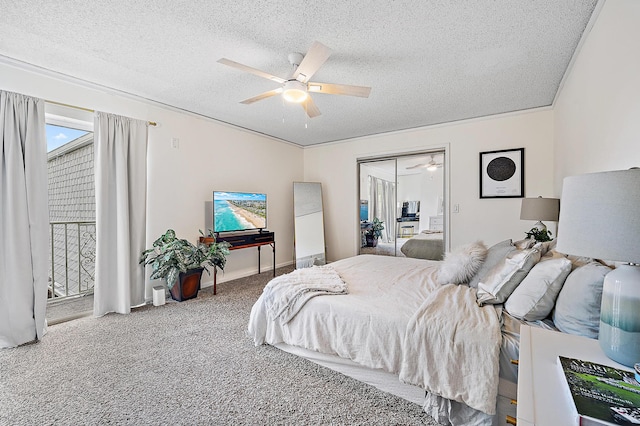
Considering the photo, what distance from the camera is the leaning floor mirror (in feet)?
17.4

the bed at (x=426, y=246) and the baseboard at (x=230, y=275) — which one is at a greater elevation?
the bed at (x=426, y=246)

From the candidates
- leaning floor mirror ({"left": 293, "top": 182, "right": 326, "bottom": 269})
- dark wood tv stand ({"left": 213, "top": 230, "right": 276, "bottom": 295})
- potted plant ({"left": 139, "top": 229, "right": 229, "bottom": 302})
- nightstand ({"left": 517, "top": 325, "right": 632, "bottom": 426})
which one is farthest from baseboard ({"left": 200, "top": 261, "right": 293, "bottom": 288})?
nightstand ({"left": 517, "top": 325, "right": 632, "bottom": 426})

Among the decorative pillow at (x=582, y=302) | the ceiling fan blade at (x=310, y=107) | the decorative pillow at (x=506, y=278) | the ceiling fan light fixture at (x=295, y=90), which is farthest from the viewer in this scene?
the ceiling fan blade at (x=310, y=107)

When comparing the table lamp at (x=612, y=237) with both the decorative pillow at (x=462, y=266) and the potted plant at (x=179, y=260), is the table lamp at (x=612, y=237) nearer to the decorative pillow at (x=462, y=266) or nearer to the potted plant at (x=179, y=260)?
the decorative pillow at (x=462, y=266)

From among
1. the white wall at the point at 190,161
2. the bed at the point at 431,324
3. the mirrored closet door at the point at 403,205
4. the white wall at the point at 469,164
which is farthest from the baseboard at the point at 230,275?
the bed at the point at 431,324

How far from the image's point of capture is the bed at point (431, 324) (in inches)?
56.4

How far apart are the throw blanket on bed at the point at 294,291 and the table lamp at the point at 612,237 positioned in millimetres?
1471

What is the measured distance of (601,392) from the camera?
729 millimetres

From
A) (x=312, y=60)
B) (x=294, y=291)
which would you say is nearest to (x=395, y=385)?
(x=294, y=291)

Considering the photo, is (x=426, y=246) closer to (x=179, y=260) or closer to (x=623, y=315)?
(x=179, y=260)

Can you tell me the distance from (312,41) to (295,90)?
39 centimetres

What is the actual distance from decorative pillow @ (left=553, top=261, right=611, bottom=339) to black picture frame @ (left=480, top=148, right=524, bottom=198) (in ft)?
9.44

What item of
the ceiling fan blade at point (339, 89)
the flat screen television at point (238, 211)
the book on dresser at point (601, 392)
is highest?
the ceiling fan blade at point (339, 89)

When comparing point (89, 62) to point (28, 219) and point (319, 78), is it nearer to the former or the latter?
point (28, 219)
